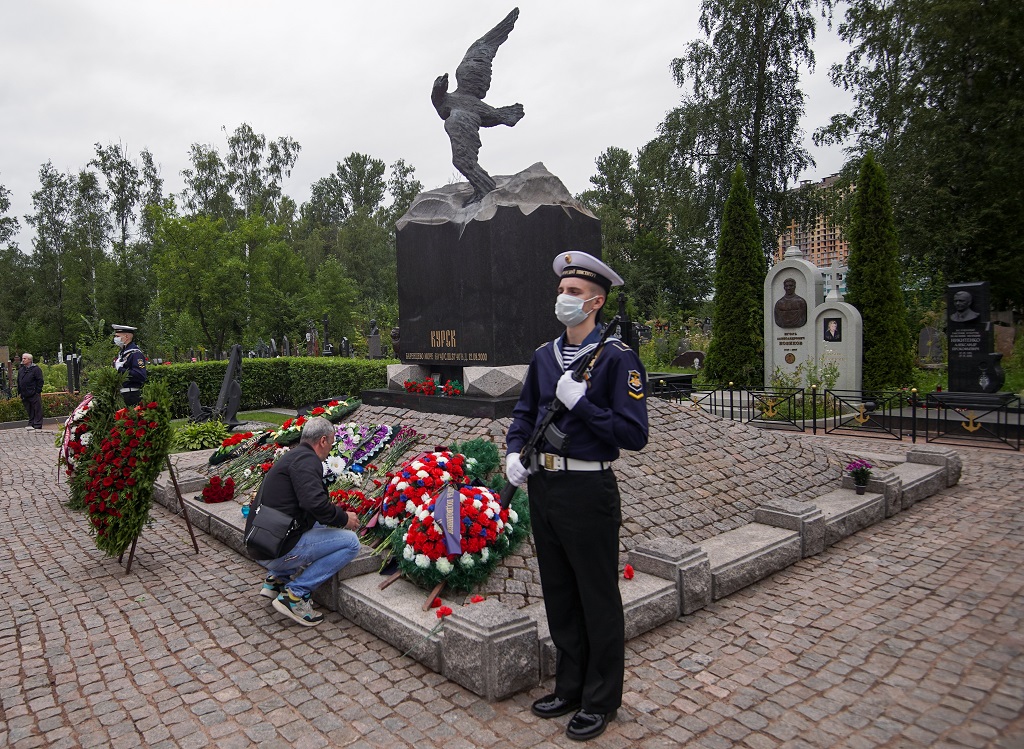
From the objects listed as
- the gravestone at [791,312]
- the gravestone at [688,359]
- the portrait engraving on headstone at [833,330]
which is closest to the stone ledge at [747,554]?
the gravestone at [791,312]

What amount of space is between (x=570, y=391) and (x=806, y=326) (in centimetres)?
1519

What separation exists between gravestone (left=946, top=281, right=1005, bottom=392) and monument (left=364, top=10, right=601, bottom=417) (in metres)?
9.75

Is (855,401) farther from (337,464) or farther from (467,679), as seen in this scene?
(467,679)

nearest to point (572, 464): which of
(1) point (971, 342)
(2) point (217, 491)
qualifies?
(2) point (217, 491)

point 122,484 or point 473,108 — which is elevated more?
point 473,108

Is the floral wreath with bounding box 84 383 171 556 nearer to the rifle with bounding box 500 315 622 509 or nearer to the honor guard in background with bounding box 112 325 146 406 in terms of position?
the honor guard in background with bounding box 112 325 146 406

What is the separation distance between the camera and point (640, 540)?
17.3 ft

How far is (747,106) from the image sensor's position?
85.6 feet

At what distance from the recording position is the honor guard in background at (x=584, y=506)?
3.09 metres

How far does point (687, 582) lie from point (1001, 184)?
23.3m

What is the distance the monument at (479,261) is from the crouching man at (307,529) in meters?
2.87

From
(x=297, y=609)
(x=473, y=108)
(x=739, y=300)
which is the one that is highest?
(x=473, y=108)

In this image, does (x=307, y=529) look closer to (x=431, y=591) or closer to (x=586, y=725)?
(x=431, y=591)

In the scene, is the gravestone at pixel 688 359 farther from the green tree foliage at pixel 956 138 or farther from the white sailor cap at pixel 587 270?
the white sailor cap at pixel 587 270
